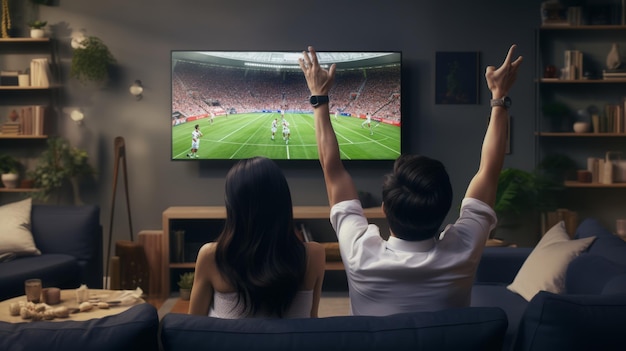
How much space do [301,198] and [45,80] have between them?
222cm

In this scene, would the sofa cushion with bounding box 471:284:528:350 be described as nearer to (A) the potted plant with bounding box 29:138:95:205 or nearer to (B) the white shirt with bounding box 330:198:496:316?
(B) the white shirt with bounding box 330:198:496:316

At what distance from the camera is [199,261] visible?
76.7 inches

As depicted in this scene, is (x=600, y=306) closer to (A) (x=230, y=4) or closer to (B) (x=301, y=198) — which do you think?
(B) (x=301, y=198)

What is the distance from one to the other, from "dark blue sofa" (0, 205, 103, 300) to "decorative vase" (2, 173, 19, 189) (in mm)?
765

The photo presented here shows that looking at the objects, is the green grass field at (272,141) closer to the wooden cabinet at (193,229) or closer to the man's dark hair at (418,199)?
the wooden cabinet at (193,229)

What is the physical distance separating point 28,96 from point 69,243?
1628mm

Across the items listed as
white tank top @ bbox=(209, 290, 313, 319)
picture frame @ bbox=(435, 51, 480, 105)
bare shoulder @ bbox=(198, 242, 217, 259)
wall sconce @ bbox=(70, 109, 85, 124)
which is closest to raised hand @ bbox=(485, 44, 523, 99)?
white tank top @ bbox=(209, 290, 313, 319)

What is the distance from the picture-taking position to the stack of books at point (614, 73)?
19.1 ft

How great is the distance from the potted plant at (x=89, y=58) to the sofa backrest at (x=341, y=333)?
4.49m

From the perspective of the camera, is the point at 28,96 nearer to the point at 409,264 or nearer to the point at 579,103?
the point at 579,103

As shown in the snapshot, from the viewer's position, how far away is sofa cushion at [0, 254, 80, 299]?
4328mm

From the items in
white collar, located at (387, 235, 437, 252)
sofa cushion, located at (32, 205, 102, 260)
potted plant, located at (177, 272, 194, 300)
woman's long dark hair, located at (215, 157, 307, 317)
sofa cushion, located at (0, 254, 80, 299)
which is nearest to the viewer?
white collar, located at (387, 235, 437, 252)

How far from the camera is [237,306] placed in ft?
6.31

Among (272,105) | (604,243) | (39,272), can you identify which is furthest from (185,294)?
(604,243)
